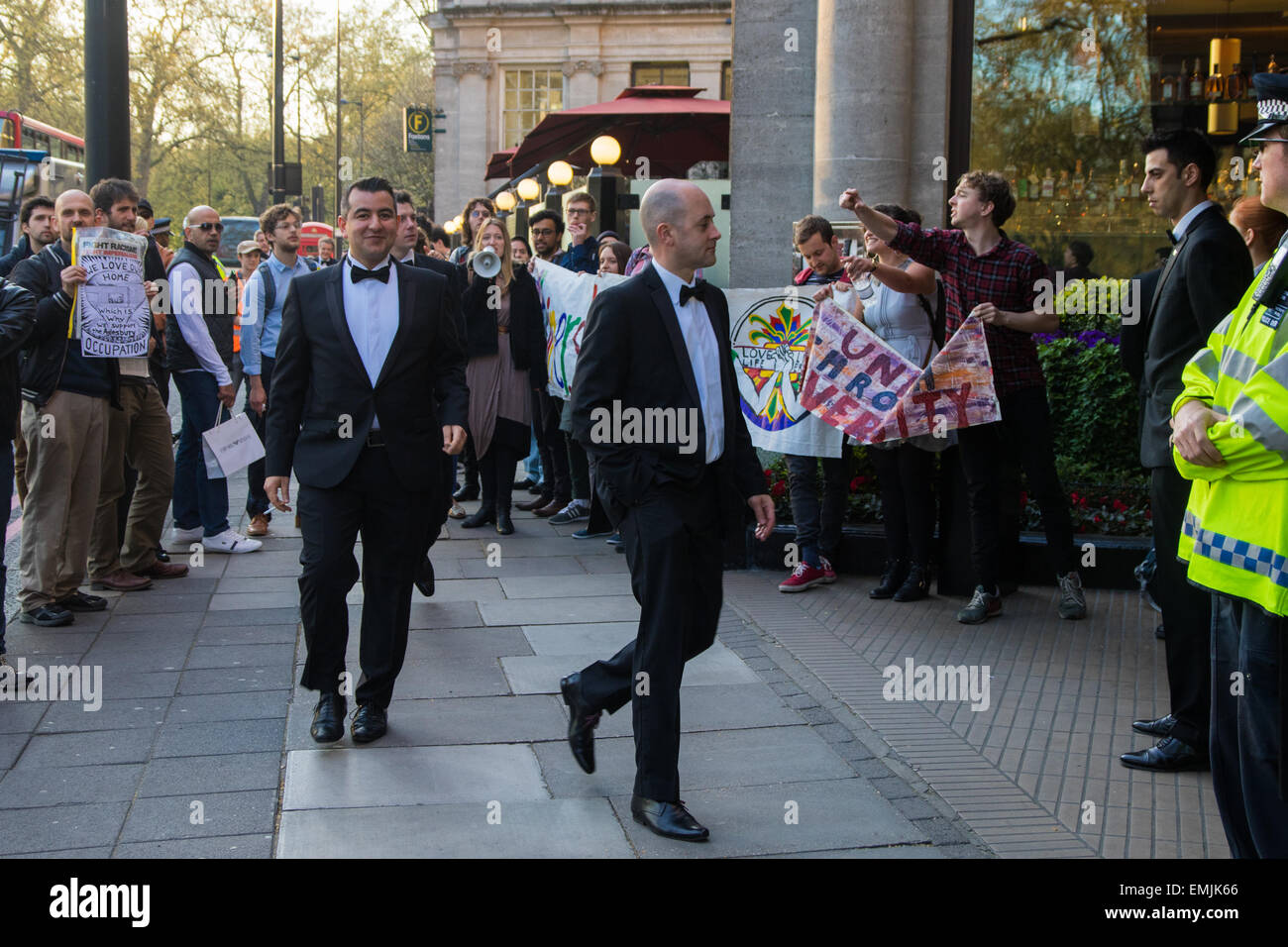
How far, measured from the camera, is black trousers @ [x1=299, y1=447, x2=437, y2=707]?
5094mm

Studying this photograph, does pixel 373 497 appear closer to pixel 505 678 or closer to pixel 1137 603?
pixel 505 678

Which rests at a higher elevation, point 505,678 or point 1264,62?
point 1264,62

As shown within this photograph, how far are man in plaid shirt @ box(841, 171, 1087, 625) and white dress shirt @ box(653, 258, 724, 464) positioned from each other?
257cm

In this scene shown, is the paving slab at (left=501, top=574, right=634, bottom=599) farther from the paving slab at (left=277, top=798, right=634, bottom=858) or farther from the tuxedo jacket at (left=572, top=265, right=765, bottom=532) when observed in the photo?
the tuxedo jacket at (left=572, top=265, right=765, bottom=532)

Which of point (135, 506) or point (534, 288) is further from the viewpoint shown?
point (534, 288)

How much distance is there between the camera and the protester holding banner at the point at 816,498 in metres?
7.79

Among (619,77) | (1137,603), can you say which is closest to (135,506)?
(1137,603)

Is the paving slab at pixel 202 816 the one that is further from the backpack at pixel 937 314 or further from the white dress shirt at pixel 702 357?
the backpack at pixel 937 314

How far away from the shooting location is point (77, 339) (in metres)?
7.16

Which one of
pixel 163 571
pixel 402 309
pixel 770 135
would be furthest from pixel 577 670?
pixel 770 135

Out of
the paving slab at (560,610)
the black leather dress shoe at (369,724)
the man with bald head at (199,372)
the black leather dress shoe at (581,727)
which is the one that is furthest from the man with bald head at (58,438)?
the black leather dress shoe at (581,727)

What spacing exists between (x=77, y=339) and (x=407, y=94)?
2427 inches

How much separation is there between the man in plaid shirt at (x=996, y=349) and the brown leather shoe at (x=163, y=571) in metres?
4.36

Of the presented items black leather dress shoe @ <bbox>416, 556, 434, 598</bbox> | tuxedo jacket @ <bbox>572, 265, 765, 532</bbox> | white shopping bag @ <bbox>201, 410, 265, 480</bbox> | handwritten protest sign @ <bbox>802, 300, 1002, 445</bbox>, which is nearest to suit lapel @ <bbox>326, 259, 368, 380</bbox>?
tuxedo jacket @ <bbox>572, 265, 765, 532</bbox>
